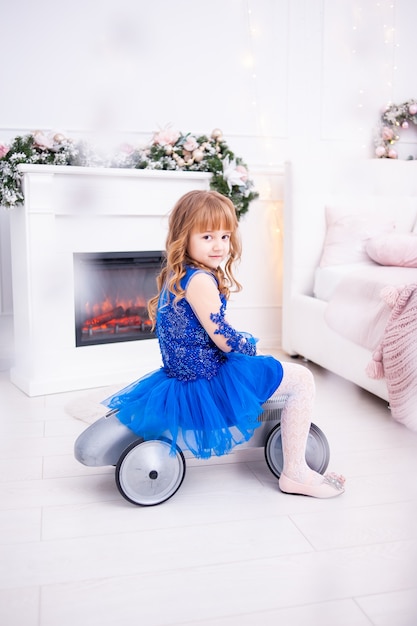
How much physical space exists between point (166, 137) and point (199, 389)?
1256mm

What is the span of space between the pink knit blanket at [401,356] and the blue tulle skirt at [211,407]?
507 mm

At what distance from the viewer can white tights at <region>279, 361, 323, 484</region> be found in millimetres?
1293

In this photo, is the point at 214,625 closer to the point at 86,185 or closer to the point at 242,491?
the point at 242,491

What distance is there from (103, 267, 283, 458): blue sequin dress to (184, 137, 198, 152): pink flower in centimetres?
108

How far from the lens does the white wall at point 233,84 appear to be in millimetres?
1948

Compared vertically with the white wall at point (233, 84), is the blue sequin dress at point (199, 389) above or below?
below

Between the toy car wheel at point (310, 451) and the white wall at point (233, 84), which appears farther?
the white wall at point (233, 84)

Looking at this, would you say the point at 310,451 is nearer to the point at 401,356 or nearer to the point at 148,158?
the point at 401,356

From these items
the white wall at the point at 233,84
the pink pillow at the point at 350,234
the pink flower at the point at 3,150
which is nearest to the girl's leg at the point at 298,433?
the white wall at the point at 233,84

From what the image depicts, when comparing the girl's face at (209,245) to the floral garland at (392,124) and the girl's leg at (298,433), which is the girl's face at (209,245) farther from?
the floral garland at (392,124)

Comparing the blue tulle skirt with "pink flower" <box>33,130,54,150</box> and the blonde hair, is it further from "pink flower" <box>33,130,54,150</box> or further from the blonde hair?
"pink flower" <box>33,130,54,150</box>

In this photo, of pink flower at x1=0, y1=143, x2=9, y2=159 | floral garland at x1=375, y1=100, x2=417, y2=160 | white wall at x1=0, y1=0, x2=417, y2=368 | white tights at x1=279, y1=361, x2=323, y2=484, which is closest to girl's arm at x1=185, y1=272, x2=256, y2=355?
white tights at x1=279, y1=361, x2=323, y2=484

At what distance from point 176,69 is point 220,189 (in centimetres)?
51

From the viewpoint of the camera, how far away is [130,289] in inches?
92.5
